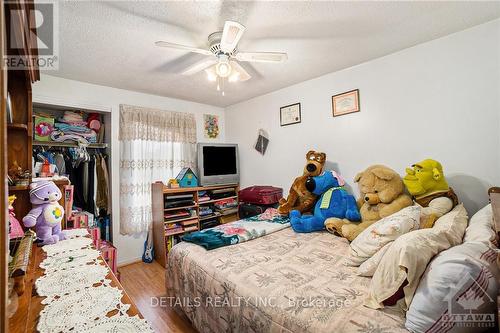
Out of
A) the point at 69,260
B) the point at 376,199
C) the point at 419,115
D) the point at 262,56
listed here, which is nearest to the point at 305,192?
the point at 376,199

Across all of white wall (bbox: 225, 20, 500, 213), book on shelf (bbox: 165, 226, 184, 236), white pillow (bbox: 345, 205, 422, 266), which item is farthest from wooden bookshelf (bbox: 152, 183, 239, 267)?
white pillow (bbox: 345, 205, 422, 266)

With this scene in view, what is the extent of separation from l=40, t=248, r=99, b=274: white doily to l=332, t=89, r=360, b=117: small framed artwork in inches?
102

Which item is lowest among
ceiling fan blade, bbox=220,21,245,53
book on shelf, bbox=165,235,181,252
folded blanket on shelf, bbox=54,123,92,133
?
book on shelf, bbox=165,235,181,252

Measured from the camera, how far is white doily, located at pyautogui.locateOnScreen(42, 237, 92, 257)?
1.36 m

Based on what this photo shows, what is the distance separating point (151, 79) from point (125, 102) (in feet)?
2.16

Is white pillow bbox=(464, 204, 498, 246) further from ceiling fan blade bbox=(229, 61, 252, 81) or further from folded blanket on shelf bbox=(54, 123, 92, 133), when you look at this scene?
folded blanket on shelf bbox=(54, 123, 92, 133)

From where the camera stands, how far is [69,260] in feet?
4.03

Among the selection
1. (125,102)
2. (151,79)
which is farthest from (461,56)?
(125,102)

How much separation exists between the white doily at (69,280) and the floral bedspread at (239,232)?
34.2 inches

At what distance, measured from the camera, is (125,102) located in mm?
3045

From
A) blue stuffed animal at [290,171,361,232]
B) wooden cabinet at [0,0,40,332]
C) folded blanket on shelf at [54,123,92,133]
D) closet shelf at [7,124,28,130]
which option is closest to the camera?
wooden cabinet at [0,0,40,332]

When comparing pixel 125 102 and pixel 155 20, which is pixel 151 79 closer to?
pixel 125 102

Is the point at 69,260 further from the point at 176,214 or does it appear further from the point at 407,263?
the point at 176,214

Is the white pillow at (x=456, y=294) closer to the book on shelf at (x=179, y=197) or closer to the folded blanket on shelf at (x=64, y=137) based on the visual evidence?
the book on shelf at (x=179, y=197)
